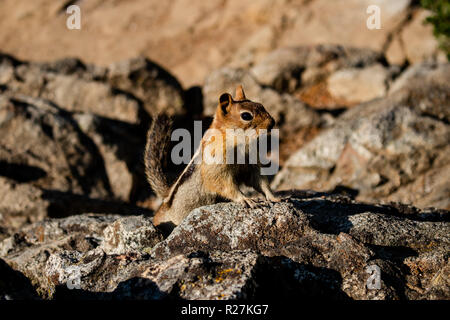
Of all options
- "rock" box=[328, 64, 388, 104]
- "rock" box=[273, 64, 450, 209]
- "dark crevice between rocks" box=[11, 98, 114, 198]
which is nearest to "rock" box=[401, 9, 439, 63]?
"rock" box=[328, 64, 388, 104]

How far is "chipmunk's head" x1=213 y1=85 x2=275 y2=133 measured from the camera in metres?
5.19

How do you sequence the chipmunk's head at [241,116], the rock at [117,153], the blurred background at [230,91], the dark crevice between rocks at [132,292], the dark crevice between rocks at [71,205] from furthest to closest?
the rock at [117,153], the blurred background at [230,91], the dark crevice between rocks at [71,205], the chipmunk's head at [241,116], the dark crevice between rocks at [132,292]

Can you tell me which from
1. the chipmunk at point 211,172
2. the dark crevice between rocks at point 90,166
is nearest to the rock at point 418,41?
the dark crevice between rocks at point 90,166

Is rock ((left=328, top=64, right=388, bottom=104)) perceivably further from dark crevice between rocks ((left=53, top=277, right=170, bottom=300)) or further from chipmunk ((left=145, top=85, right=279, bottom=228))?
dark crevice between rocks ((left=53, top=277, right=170, bottom=300))

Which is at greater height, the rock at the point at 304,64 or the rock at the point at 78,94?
the rock at the point at 304,64

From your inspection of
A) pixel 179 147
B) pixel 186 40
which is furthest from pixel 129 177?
pixel 186 40

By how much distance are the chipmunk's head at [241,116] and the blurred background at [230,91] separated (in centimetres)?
312

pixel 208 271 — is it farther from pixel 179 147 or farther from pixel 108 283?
pixel 179 147

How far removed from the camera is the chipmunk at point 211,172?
17.1 feet

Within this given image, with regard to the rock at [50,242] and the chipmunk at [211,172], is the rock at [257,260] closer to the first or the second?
the rock at [50,242]

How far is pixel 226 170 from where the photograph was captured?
5.29 m

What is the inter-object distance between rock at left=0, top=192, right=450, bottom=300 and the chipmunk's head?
999 mm
